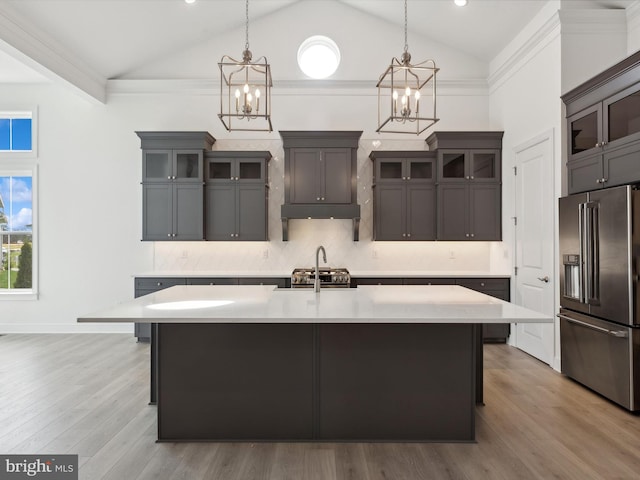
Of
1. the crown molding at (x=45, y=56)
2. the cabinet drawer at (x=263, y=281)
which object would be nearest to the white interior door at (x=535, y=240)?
the cabinet drawer at (x=263, y=281)

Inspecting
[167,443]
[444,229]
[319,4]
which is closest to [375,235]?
[444,229]

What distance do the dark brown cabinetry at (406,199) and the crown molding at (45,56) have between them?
150 inches

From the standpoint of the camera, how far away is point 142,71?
630cm

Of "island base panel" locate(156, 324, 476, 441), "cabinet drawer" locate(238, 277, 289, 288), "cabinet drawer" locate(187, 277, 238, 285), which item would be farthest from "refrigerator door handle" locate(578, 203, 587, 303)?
"cabinet drawer" locate(187, 277, 238, 285)

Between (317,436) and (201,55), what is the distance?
17.6 feet

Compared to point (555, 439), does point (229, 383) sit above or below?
above

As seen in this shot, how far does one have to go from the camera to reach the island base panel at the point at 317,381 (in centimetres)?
286

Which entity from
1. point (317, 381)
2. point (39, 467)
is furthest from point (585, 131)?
point (39, 467)

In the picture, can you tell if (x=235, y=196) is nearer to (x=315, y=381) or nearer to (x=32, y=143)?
(x=32, y=143)

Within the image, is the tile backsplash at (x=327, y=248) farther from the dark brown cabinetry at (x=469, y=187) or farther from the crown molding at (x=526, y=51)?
the crown molding at (x=526, y=51)

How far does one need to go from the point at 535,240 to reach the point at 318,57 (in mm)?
3793

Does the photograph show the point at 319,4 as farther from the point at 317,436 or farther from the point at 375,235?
the point at 317,436

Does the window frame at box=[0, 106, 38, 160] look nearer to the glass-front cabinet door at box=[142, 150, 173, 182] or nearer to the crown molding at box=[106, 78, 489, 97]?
the crown molding at box=[106, 78, 489, 97]

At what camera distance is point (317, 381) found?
287 cm
